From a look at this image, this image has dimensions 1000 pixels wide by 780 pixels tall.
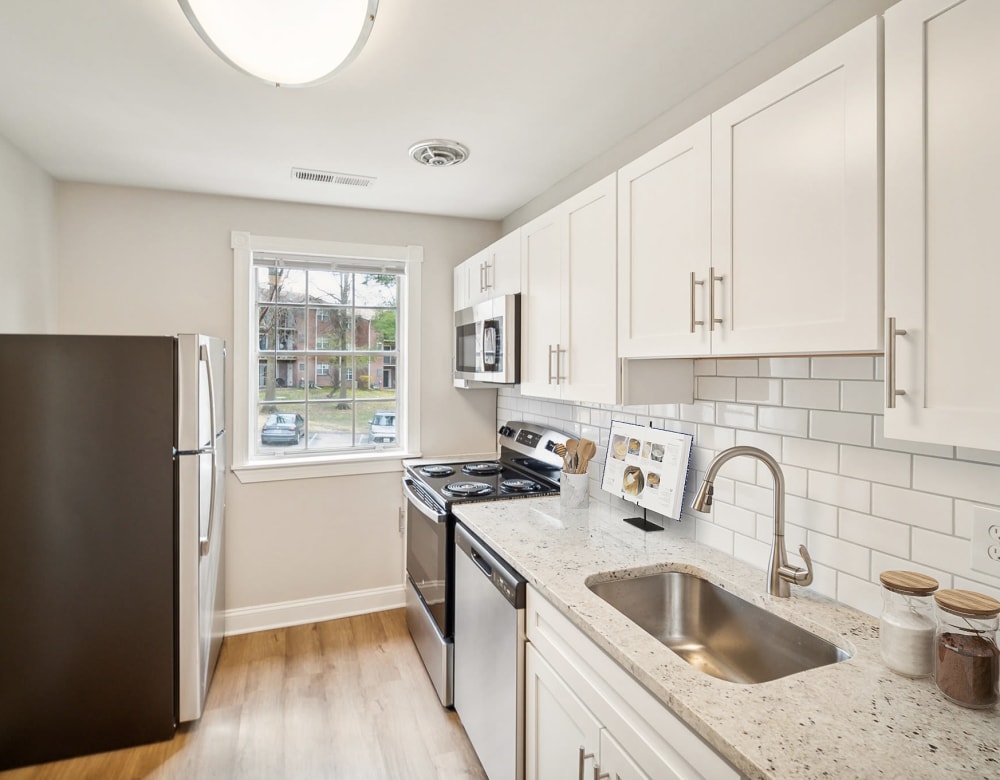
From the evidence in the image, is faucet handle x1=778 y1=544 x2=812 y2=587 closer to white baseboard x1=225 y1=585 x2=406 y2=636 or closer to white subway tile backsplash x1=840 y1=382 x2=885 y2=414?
white subway tile backsplash x1=840 y1=382 x2=885 y2=414

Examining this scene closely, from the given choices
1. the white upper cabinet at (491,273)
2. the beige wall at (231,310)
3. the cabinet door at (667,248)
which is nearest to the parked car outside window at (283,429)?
the beige wall at (231,310)

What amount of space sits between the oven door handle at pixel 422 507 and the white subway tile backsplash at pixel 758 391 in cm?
124

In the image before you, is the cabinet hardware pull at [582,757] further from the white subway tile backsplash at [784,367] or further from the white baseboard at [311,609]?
the white baseboard at [311,609]

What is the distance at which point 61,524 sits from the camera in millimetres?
2059

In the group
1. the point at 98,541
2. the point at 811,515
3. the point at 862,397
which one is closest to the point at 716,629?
the point at 811,515

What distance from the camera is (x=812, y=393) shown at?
145cm

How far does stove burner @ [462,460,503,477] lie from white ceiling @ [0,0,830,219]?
152 centimetres

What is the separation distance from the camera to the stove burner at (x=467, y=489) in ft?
7.94

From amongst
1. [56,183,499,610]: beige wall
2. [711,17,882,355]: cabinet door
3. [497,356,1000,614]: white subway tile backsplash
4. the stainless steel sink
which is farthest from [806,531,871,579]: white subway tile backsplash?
[56,183,499,610]: beige wall

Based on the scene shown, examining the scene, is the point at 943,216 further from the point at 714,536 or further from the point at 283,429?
the point at 283,429

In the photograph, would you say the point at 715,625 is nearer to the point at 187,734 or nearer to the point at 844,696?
the point at 844,696

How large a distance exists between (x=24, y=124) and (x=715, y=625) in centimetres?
307

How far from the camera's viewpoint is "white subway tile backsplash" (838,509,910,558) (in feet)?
4.06

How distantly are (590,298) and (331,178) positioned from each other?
1600mm
